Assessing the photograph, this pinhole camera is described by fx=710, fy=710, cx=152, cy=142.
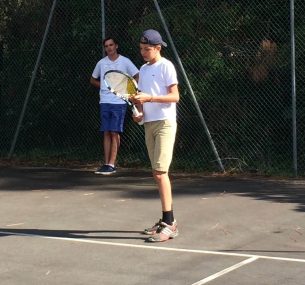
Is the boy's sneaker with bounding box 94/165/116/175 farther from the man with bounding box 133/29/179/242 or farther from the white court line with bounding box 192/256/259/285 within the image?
the white court line with bounding box 192/256/259/285

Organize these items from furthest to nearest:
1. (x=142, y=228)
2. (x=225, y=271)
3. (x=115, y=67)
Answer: (x=115, y=67), (x=142, y=228), (x=225, y=271)

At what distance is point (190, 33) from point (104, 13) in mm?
1533

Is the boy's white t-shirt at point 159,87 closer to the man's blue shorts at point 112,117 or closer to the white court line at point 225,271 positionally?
the white court line at point 225,271

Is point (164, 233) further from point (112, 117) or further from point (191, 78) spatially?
point (191, 78)

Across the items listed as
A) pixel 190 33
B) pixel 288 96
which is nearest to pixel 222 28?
pixel 190 33

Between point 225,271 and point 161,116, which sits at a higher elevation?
point 161,116

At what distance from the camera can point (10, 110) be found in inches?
519

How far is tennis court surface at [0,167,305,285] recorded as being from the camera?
5.85 meters

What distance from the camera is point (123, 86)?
748 cm

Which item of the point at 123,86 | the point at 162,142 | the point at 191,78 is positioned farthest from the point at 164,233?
the point at 191,78

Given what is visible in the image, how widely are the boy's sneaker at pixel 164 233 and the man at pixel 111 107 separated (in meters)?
4.10

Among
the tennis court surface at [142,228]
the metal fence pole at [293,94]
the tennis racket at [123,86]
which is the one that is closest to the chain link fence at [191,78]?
the metal fence pole at [293,94]

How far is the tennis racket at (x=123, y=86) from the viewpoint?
23.5ft

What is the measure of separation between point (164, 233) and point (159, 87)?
144 centimetres
